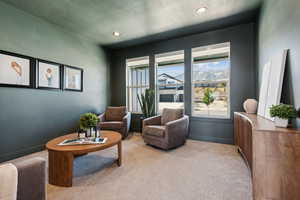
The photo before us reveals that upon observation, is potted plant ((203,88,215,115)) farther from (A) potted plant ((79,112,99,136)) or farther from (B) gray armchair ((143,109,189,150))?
(A) potted plant ((79,112,99,136))

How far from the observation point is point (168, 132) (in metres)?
2.93

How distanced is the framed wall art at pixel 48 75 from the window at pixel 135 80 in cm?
210

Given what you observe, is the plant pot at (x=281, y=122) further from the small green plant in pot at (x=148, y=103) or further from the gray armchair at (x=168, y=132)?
the small green plant in pot at (x=148, y=103)

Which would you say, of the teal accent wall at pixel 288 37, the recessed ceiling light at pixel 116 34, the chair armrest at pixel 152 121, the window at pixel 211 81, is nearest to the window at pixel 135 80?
the recessed ceiling light at pixel 116 34

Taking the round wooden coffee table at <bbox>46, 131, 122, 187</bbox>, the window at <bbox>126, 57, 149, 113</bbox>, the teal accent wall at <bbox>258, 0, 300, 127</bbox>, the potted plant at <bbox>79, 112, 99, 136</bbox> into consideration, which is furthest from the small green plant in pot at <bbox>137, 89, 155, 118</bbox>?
the teal accent wall at <bbox>258, 0, 300, 127</bbox>

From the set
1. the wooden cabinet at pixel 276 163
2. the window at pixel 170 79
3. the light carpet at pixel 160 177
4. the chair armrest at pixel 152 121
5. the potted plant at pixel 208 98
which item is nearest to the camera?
the wooden cabinet at pixel 276 163

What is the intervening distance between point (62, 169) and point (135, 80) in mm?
3532

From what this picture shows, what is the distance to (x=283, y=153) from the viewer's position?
127cm

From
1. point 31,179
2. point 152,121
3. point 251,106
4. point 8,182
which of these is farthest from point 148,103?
point 8,182

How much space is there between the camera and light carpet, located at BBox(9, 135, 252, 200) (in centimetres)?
165

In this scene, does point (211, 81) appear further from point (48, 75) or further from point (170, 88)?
point (48, 75)

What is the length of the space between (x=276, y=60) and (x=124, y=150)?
9.87 feet

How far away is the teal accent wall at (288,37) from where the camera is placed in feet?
4.93

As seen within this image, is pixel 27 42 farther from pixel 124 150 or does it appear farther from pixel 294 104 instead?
pixel 294 104
